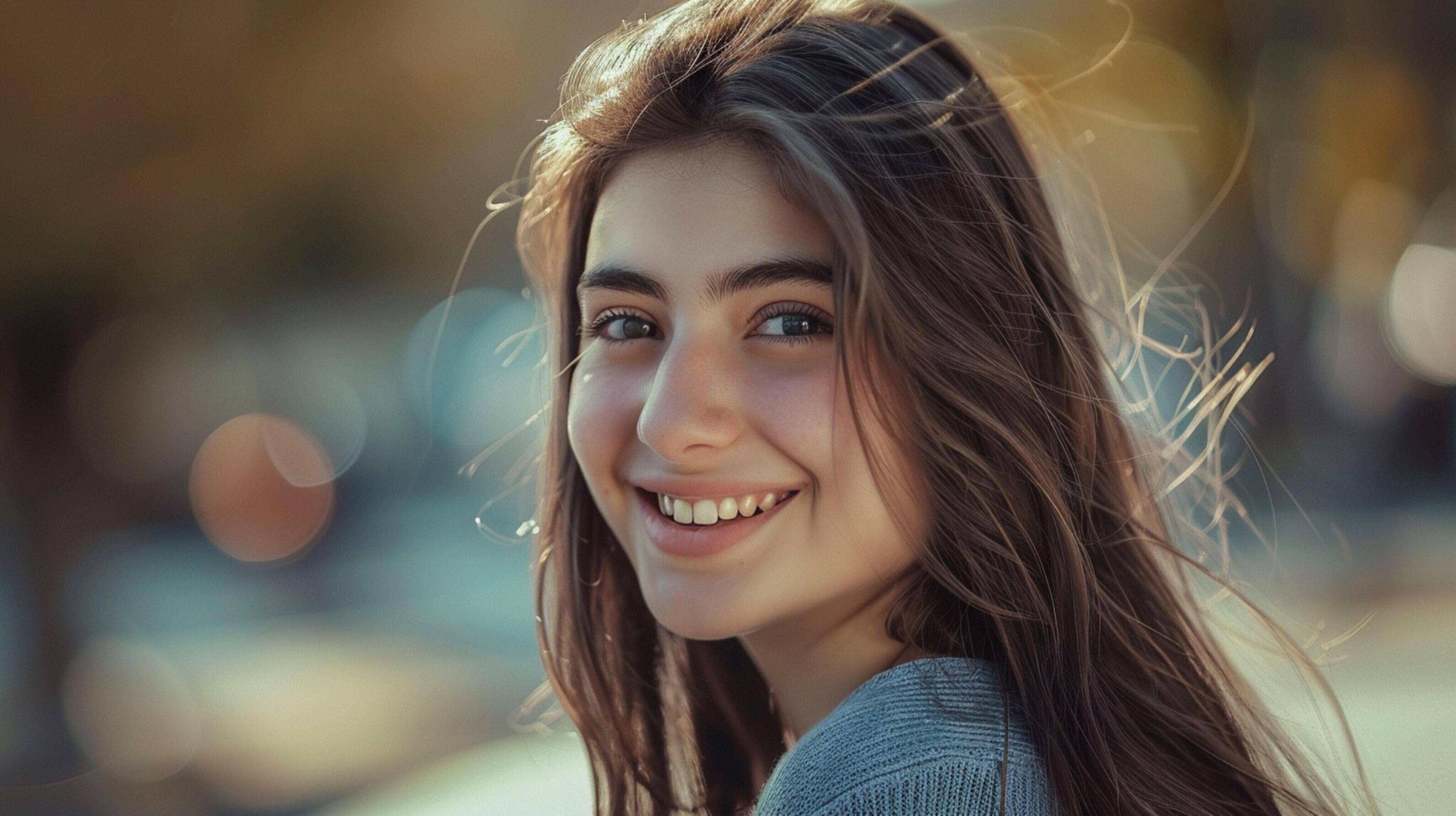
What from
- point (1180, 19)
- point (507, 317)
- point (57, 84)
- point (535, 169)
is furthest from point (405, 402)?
point (535, 169)

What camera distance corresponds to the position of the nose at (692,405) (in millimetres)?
1788

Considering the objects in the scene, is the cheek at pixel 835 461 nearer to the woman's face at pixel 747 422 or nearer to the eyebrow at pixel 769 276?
the woman's face at pixel 747 422

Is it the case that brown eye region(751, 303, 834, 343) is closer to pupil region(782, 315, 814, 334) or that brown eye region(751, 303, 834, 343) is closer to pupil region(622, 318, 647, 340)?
pupil region(782, 315, 814, 334)

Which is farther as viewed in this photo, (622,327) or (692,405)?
(622,327)

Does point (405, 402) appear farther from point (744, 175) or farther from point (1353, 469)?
point (744, 175)

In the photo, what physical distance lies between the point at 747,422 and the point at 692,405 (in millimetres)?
88

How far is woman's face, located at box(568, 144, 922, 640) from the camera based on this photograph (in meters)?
1.79

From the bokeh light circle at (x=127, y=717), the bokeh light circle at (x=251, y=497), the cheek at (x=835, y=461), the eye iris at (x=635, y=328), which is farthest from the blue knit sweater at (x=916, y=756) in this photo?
the bokeh light circle at (x=251, y=497)

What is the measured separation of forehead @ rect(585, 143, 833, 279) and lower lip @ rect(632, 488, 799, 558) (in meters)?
0.37

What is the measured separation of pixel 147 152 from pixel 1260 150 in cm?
835

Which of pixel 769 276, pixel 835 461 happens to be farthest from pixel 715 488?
pixel 769 276

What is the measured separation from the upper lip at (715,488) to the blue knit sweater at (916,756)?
12.8 inches

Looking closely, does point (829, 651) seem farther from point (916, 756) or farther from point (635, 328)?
point (635, 328)

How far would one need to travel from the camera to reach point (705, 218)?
185 centimetres
